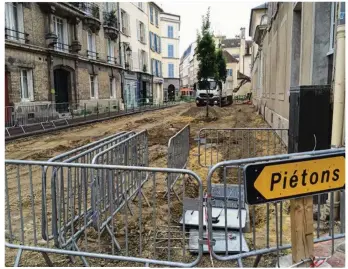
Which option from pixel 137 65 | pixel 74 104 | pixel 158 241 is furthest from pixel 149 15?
pixel 158 241

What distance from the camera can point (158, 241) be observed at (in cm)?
408

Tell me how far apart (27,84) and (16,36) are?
2.72 metres

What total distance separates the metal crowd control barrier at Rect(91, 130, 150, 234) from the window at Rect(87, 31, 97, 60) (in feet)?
74.0

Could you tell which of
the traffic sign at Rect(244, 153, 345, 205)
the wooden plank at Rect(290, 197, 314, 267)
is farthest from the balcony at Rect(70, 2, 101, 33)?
the wooden plank at Rect(290, 197, 314, 267)

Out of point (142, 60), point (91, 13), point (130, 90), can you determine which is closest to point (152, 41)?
point (142, 60)

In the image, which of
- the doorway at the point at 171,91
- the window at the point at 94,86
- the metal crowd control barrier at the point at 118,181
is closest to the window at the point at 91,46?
the window at the point at 94,86

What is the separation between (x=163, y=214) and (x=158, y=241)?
0.96 m

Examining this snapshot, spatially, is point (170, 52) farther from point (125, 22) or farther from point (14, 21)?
point (14, 21)

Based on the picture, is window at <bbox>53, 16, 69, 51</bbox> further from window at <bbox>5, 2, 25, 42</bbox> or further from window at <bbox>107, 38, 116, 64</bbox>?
window at <bbox>107, 38, 116, 64</bbox>

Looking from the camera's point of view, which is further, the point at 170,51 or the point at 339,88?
the point at 170,51

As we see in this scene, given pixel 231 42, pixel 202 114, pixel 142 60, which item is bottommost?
pixel 202 114

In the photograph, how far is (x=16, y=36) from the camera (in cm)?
1842

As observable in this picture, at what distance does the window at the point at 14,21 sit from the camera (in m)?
17.9

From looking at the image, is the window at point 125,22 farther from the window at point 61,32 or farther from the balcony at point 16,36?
the balcony at point 16,36
